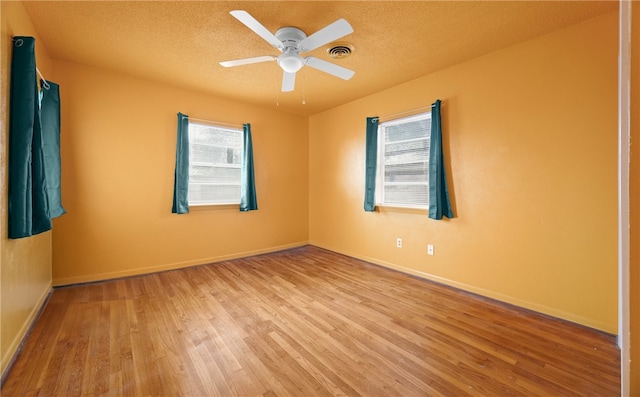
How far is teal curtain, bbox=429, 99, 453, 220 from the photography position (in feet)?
10.2

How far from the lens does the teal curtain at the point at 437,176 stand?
3104 mm

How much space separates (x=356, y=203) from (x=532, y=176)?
2.27 metres

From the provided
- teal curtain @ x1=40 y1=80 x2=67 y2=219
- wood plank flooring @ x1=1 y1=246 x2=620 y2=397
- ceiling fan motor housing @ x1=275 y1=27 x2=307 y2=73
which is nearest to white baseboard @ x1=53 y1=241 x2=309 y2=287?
wood plank flooring @ x1=1 y1=246 x2=620 y2=397

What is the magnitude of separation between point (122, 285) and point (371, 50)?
3.75 metres

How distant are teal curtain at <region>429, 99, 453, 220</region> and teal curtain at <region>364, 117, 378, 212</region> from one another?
89 centimetres

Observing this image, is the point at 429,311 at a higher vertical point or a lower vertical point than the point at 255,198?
lower

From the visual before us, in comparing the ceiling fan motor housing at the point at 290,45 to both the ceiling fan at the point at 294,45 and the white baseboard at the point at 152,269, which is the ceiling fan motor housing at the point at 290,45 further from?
the white baseboard at the point at 152,269

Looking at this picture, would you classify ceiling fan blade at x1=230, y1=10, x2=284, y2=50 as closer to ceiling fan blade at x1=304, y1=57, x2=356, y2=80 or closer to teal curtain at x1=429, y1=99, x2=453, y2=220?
ceiling fan blade at x1=304, y1=57, x2=356, y2=80

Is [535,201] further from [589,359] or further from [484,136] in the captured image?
[589,359]

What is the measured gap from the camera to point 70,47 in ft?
8.91

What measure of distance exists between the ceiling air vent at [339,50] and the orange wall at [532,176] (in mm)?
1187

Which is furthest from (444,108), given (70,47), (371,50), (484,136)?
(70,47)
